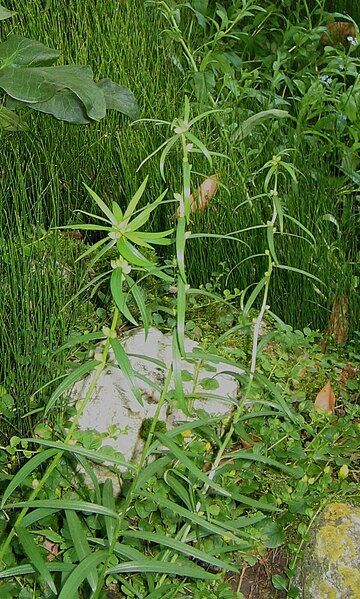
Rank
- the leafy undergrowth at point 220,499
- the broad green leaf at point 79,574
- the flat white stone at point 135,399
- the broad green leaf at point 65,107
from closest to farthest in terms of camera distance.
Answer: the broad green leaf at point 79,574, the leafy undergrowth at point 220,499, the flat white stone at point 135,399, the broad green leaf at point 65,107

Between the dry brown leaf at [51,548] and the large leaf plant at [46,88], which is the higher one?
the large leaf plant at [46,88]

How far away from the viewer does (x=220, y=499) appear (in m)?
1.80

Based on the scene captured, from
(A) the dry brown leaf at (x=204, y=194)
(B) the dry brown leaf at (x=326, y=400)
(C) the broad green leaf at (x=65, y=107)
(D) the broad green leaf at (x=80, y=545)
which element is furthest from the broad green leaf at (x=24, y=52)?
(D) the broad green leaf at (x=80, y=545)

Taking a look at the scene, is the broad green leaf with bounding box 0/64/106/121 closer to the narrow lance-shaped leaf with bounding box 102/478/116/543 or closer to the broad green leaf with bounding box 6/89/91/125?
the broad green leaf with bounding box 6/89/91/125

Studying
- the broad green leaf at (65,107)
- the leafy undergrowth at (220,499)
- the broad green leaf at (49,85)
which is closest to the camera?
the leafy undergrowth at (220,499)

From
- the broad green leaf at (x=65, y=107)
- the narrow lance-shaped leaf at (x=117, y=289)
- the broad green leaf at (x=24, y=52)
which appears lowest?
the broad green leaf at (x=65, y=107)

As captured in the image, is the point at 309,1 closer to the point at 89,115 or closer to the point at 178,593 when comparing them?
the point at 89,115

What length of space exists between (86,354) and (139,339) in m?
0.13

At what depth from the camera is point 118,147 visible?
8.90 ft

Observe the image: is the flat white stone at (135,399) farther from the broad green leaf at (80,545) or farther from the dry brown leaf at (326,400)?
the broad green leaf at (80,545)

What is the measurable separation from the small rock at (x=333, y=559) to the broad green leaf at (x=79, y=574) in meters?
0.58

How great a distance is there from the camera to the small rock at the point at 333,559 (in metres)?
1.74

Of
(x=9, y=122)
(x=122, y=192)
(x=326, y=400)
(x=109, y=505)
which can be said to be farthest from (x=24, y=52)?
(x=109, y=505)

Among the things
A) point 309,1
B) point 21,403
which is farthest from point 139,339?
point 309,1
